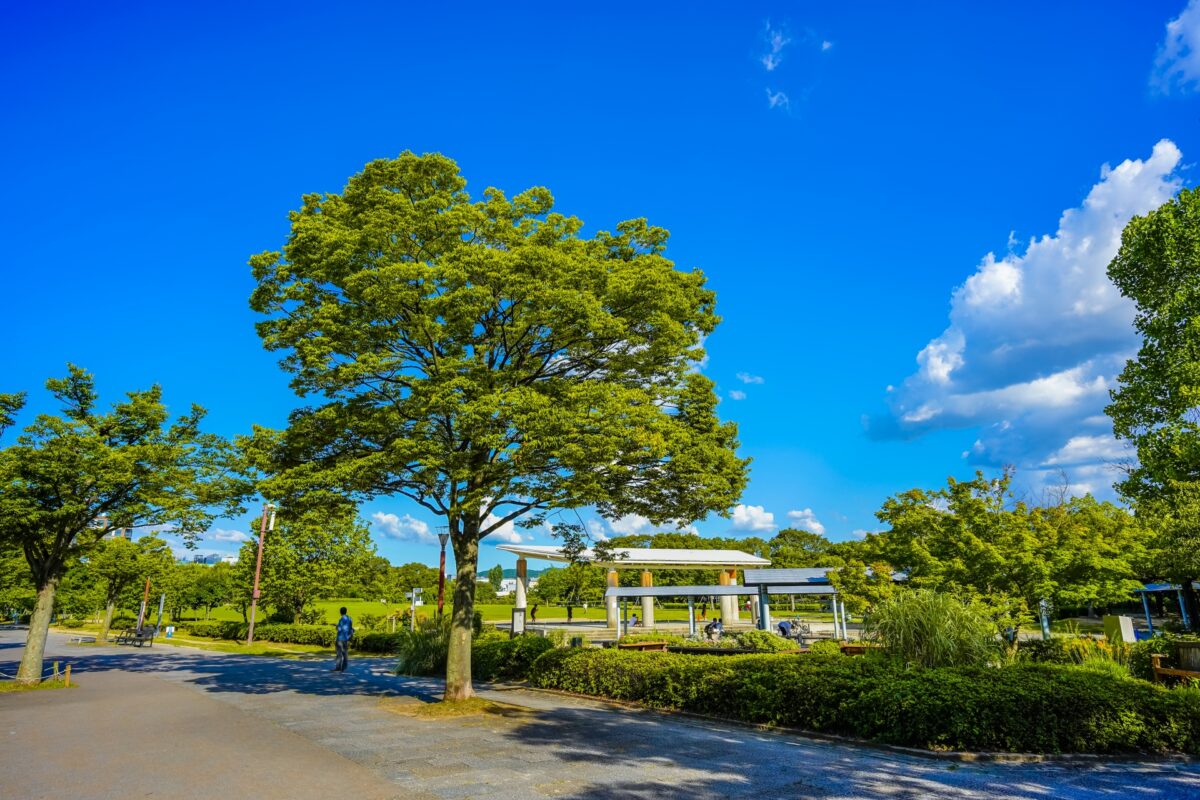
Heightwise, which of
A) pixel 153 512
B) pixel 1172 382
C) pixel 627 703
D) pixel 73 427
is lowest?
pixel 627 703

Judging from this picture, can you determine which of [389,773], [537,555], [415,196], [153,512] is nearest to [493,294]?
[415,196]

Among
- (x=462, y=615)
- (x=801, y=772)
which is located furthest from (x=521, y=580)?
(x=801, y=772)

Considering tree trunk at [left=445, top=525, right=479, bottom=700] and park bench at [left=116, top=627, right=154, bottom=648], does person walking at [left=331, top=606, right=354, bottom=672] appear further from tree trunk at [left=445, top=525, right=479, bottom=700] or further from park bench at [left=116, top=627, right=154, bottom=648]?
park bench at [left=116, top=627, right=154, bottom=648]

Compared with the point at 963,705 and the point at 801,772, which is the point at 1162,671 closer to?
the point at 963,705

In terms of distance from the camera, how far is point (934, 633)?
12.1 m

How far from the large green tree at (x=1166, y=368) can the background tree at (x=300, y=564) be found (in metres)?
36.3

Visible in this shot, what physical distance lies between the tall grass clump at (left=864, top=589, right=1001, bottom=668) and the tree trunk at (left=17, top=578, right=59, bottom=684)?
21649 millimetres

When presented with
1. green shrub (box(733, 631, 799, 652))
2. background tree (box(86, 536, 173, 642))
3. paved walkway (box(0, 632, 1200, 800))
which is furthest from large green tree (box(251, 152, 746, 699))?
background tree (box(86, 536, 173, 642))

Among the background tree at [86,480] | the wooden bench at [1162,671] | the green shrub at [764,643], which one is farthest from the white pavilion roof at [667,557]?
the wooden bench at [1162,671]

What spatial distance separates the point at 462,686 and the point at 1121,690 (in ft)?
37.7

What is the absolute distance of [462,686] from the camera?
548 inches

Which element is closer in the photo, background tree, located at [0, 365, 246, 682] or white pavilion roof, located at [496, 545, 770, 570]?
background tree, located at [0, 365, 246, 682]

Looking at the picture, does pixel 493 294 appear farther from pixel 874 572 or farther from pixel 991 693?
pixel 874 572

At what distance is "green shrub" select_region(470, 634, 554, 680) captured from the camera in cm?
1881
